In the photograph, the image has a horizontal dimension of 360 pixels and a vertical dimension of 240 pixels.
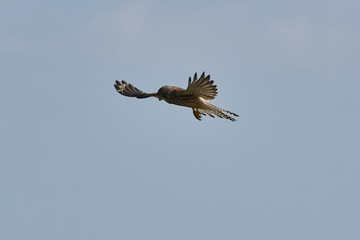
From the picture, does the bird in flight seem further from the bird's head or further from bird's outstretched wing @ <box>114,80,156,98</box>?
bird's outstretched wing @ <box>114,80,156,98</box>

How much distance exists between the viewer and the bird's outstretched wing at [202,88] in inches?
770

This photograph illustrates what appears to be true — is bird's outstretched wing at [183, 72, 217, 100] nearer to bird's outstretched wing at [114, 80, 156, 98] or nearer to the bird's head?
the bird's head

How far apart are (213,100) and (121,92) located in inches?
194

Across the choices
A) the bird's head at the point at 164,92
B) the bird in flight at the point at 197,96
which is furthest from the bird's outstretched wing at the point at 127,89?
the bird's head at the point at 164,92

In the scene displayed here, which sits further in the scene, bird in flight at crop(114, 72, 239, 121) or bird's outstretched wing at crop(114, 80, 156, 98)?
bird's outstretched wing at crop(114, 80, 156, 98)

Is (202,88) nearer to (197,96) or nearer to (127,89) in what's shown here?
(197,96)

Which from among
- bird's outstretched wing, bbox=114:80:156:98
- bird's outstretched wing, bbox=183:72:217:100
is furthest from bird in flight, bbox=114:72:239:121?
bird's outstretched wing, bbox=114:80:156:98

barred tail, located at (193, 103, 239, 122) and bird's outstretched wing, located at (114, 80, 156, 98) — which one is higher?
bird's outstretched wing, located at (114, 80, 156, 98)

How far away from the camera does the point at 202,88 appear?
65.2ft

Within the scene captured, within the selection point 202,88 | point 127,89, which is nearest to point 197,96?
point 202,88

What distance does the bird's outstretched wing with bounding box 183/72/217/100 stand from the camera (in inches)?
770

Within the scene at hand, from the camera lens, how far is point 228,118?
69.9 ft

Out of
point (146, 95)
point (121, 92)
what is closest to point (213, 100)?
point (146, 95)

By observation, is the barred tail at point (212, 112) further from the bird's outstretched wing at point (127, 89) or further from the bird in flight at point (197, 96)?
the bird's outstretched wing at point (127, 89)
